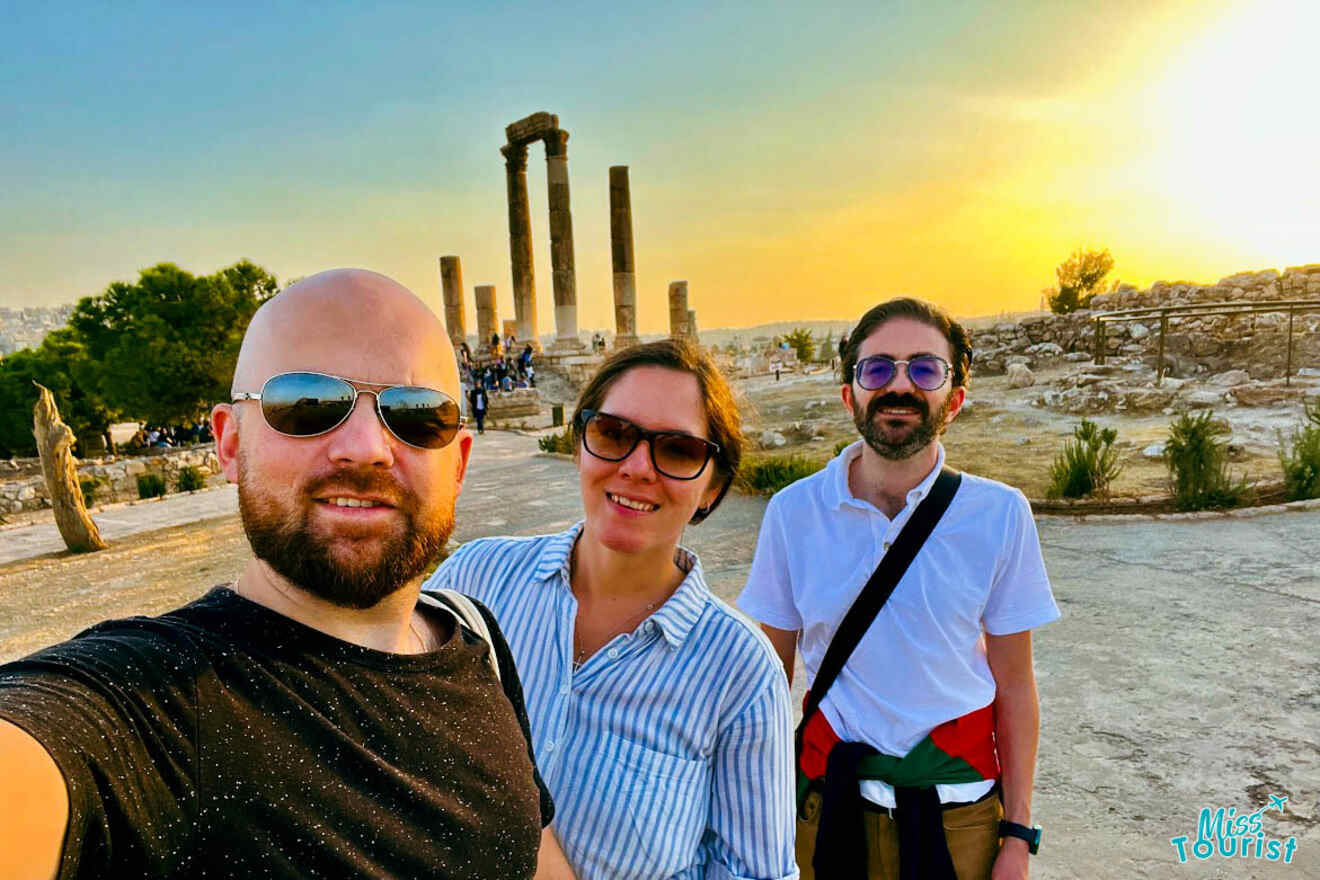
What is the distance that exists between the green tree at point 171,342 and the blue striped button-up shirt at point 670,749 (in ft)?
102

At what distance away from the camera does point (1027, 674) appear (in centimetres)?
203

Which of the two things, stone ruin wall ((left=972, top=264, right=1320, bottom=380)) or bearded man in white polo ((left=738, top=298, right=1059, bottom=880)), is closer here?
bearded man in white polo ((left=738, top=298, right=1059, bottom=880))

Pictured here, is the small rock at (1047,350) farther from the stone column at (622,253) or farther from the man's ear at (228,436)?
the man's ear at (228,436)

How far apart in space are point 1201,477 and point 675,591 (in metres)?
8.10

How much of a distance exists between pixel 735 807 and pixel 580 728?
1.14 feet

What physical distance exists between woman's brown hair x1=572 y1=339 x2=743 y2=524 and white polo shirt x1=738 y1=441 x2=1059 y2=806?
500mm

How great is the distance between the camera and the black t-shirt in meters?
0.76

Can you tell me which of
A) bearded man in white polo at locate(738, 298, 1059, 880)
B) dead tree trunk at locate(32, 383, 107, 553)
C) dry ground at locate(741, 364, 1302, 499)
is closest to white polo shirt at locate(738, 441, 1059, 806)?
bearded man in white polo at locate(738, 298, 1059, 880)

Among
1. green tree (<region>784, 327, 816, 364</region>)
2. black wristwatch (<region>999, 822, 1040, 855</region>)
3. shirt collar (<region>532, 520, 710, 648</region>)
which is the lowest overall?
black wristwatch (<region>999, 822, 1040, 855</region>)

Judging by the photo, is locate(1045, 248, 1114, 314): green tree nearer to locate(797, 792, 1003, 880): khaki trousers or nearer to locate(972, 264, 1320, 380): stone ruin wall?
locate(972, 264, 1320, 380): stone ruin wall

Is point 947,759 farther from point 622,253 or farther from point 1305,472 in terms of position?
point 622,253

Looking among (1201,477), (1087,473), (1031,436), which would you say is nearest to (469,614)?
(1087,473)

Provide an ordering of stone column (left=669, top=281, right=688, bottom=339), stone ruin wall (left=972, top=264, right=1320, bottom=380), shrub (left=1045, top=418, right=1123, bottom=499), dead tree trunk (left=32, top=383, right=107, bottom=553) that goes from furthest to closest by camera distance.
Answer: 1. stone column (left=669, top=281, right=688, bottom=339)
2. stone ruin wall (left=972, top=264, right=1320, bottom=380)
3. dead tree trunk (left=32, top=383, right=107, bottom=553)
4. shrub (left=1045, top=418, right=1123, bottom=499)

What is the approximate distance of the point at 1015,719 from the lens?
201 centimetres
